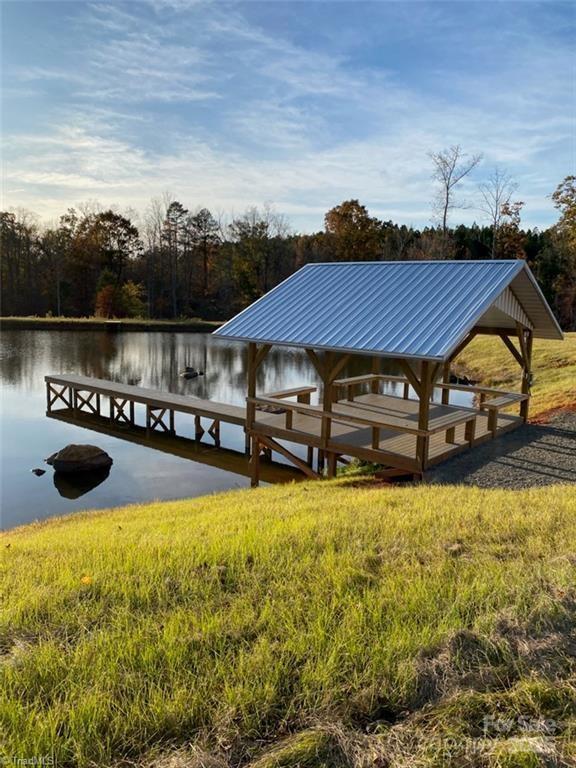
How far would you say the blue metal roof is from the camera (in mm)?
8922

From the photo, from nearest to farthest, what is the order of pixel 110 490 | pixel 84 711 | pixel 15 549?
pixel 84 711 < pixel 15 549 < pixel 110 490

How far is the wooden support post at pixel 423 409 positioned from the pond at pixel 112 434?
4.30m

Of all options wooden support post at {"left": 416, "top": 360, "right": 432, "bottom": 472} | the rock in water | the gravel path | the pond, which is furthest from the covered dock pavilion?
the rock in water

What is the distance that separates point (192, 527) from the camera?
584cm

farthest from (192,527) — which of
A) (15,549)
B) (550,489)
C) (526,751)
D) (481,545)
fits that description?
(550,489)

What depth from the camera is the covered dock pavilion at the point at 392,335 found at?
359 inches

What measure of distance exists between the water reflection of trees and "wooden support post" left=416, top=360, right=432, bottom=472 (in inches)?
474

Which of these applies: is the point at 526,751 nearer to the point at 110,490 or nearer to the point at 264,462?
the point at 110,490

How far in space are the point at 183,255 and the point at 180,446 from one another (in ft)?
133

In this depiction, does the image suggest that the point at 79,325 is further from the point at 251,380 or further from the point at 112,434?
the point at 251,380

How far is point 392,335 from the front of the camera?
917 centimetres

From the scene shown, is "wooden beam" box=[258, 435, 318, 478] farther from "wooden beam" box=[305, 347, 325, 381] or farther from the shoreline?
the shoreline

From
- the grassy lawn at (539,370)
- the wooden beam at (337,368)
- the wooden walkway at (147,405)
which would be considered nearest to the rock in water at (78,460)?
the wooden walkway at (147,405)

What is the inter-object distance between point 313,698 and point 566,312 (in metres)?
45.3
